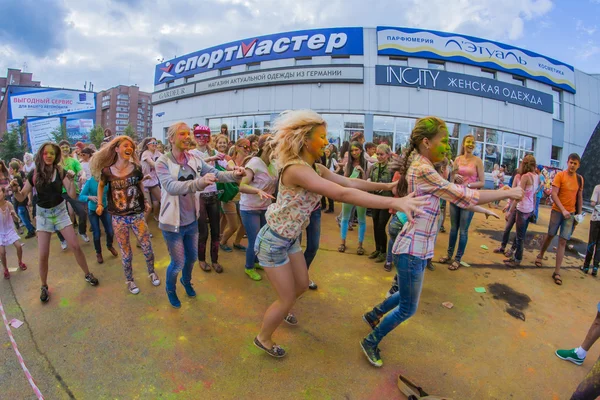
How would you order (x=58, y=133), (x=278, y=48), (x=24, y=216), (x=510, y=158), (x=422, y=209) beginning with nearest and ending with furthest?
(x=422, y=209) → (x=24, y=216) → (x=278, y=48) → (x=510, y=158) → (x=58, y=133)

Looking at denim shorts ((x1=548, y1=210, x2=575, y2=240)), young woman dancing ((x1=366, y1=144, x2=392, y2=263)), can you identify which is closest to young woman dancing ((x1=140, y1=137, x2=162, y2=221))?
young woman dancing ((x1=366, y1=144, x2=392, y2=263))

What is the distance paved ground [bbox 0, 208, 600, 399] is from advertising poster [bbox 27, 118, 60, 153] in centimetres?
3051

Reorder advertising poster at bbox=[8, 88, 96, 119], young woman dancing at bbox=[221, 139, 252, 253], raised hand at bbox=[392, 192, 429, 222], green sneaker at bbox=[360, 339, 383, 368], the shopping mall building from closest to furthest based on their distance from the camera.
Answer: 1. raised hand at bbox=[392, 192, 429, 222]
2. green sneaker at bbox=[360, 339, 383, 368]
3. young woman dancing at bbox=[221, 139, 252, 253]
4. the shopping mall building
5. advertising poster at bbox=[8, 88, 96, 119]

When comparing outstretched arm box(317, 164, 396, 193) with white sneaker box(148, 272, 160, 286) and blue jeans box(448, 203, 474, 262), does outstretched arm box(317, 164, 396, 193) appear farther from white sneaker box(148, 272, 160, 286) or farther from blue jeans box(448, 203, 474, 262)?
white sneaker box(148, 272, 160, 286)

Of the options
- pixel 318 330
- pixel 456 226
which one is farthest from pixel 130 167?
pixel 456 226

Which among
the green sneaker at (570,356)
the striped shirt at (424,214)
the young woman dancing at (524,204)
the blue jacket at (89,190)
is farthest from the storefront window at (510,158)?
the blue jacket at (89,190)

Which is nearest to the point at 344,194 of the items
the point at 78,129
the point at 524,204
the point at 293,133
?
→ the point at 293,133

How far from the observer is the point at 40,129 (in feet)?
87.6

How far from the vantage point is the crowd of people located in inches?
83.7

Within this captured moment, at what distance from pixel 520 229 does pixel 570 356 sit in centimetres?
270

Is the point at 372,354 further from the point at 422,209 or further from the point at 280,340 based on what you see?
the point at 422,209

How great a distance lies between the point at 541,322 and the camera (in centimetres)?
321

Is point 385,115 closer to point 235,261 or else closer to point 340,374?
point 235,261

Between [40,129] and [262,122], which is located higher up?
[40,129]
